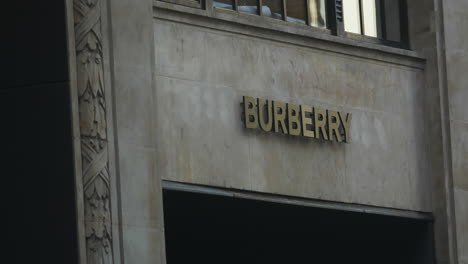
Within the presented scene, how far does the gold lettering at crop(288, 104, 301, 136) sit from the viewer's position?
2453 cm

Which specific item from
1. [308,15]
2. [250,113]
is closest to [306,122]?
[250,113]

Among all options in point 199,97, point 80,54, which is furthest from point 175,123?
point 80,54

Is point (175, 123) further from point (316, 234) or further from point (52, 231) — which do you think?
point (316, 234)

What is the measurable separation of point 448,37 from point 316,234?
4254 millimetres

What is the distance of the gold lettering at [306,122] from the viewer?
2476 centimetres

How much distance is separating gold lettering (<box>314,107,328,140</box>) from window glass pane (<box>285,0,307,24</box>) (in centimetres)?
166

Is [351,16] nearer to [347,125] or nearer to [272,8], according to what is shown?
[272,8]

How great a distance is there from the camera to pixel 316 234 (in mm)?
27281

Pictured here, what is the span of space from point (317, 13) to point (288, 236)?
4.12 metres

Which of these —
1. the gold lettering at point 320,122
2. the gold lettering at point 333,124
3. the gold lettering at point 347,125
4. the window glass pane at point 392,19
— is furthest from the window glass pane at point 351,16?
the gold lettering at point 320,122

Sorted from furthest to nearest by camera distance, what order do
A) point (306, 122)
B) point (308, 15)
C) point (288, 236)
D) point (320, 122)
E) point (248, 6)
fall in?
point (288, 236) → point (308, 15) → point (320, 122) → point (306, 122) → point (248, 6)

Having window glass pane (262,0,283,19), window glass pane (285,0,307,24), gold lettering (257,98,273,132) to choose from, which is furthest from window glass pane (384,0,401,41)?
gold lettering (257,98,273,132)

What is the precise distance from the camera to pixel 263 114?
24.2 metres

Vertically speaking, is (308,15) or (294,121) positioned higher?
(308,15)
